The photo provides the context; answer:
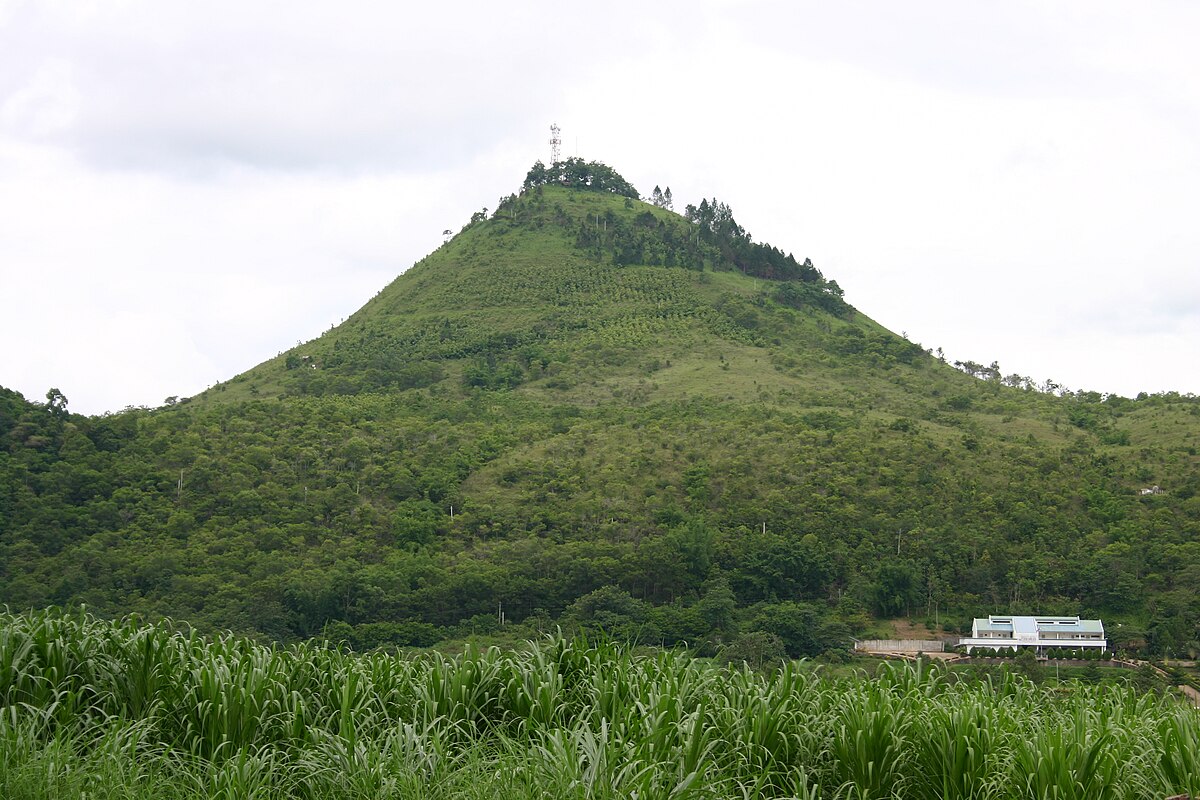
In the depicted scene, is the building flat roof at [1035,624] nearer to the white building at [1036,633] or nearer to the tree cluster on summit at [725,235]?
Result: the white building at [1036,633]

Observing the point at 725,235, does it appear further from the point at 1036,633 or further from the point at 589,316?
the point at 1036,633

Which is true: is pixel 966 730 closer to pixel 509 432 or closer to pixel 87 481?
pixel 87 481

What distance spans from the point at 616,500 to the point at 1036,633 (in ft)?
60.3

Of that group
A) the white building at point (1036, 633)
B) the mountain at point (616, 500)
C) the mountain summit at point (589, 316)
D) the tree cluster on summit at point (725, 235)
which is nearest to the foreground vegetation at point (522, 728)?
the mountain at point (616, 500)

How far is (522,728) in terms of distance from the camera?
8664mm

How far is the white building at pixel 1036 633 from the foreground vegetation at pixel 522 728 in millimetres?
31268

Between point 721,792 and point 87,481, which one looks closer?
point 721,792

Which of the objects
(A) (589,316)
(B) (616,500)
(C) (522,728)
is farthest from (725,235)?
(C) (522,728)

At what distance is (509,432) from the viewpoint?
62156 millimetres

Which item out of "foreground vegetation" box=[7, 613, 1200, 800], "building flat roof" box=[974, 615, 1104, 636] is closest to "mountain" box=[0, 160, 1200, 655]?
"building flat roof" box=[974, 615, 1104, 636]

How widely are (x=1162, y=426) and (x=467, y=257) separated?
55.0 m

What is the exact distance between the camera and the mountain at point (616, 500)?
40.7 meters

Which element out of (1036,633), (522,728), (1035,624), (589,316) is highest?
(589,316)

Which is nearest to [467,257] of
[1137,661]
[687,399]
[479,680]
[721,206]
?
[721,206]
